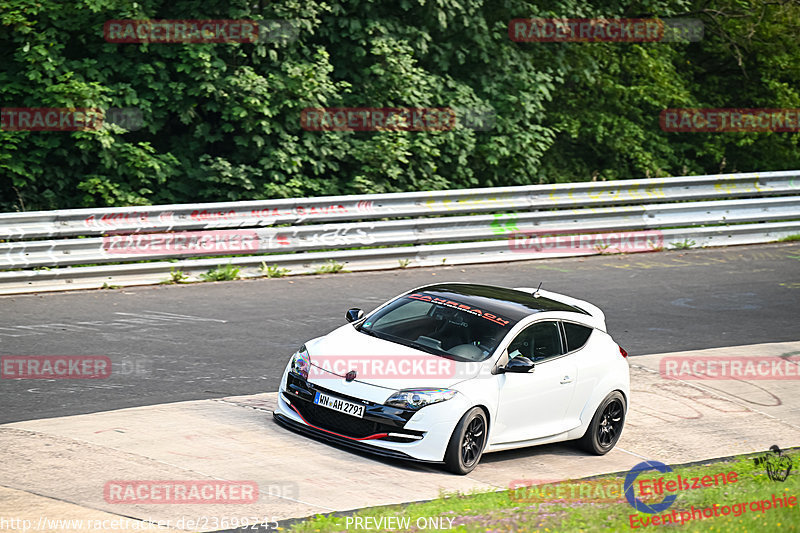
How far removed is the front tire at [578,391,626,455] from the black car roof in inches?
37.8

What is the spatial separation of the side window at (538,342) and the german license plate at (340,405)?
1.54m

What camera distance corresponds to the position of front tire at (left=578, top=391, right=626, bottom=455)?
10258mm

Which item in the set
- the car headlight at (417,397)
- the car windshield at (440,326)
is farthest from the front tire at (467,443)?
the car windshield at (440,326)

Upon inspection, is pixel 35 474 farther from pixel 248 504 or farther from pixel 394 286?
pixel 394 286

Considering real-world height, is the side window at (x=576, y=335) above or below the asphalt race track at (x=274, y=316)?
above

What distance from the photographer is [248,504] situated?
7.57 metres

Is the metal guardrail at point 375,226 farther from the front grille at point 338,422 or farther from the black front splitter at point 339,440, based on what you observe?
the front grille at point 338,422

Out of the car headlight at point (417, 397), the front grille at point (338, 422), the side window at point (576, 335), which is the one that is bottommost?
the front grille at point (338, 422)

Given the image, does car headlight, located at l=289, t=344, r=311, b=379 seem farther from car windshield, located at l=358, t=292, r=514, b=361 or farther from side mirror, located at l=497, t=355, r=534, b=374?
side mirror, located at l=497, t=355, r=534, b=374

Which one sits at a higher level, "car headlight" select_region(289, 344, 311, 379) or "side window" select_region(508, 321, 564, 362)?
"side window" select_region(508, 321, 564, 362)

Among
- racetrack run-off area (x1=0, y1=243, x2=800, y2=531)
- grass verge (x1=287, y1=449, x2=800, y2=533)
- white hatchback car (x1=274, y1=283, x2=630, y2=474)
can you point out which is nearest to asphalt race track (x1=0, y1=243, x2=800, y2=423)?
racetrack run-off area (x1=0, y1=243, x2=800, y2=531)

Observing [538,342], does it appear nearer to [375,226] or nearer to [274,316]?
[274,316]

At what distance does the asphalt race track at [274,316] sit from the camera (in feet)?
35.4

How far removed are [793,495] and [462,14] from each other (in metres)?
14.3
